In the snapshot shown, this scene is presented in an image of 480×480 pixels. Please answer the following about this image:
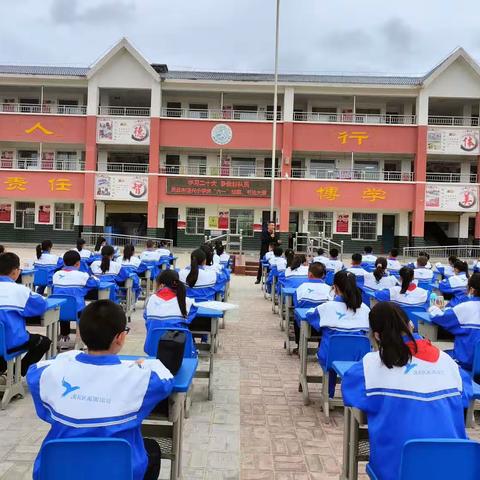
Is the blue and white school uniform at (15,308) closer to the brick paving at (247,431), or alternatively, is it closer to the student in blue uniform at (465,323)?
the brick paving at (247,431)

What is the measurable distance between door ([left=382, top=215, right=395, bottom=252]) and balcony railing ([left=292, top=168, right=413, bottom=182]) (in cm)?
251

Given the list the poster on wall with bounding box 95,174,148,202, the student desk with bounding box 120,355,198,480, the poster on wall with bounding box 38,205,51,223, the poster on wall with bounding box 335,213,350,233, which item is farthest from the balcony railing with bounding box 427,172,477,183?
the student desk with bounding box 120,355,198,480

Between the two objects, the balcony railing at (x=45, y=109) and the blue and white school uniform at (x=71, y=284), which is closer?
the blue and white school uniform at (x=71, y=284)

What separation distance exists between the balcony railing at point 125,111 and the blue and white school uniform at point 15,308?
24.5 m

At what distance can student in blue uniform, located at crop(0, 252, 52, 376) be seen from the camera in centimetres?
431

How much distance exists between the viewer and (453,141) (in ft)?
86.3

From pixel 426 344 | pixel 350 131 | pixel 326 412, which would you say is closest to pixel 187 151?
pixel 350 131

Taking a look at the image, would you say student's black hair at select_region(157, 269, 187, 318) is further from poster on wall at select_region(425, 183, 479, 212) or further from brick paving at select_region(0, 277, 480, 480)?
poster on wall at select_region(425, 183, 479, 212)

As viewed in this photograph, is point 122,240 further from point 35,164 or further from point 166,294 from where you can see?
point 166,294

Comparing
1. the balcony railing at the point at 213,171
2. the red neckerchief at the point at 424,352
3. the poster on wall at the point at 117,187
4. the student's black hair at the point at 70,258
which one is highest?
the balcony railing at the point at 213,171

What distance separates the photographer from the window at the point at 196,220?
28.3m

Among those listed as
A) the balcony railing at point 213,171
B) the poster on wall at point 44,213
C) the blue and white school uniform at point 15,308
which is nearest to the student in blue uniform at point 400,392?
the blue and white school uniform at point 15,308

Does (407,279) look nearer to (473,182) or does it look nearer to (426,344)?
(426,344)

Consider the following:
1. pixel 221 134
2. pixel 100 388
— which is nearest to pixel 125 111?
pixel 221 134
